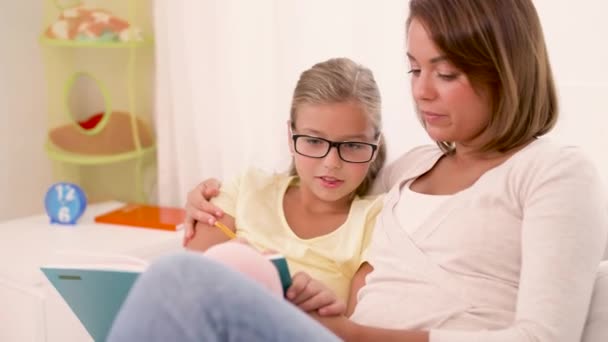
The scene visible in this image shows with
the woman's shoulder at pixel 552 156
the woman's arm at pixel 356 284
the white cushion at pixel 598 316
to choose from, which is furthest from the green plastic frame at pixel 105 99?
the white cushion at pixel 598 316

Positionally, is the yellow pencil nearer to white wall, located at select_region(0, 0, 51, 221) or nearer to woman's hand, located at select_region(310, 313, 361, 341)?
woman's hand, located at select_region(310, 313, 361, 341)

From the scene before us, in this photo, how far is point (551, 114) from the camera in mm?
1236

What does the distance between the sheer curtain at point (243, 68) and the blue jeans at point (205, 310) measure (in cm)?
106

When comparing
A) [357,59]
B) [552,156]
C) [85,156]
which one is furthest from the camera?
[85,156]

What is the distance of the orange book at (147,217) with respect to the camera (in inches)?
84.0

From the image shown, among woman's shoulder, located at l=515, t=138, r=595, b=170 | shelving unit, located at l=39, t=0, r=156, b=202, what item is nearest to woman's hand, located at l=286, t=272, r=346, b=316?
woman's shoulder, located at l=515, t=138, r=595, b=170

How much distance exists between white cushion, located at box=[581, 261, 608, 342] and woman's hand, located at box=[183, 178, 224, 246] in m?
0.75

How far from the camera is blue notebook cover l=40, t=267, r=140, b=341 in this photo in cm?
113

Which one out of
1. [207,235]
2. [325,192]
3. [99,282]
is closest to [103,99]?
[207,235]

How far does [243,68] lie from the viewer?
213 cm

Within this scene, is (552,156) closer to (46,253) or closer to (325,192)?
(325,192)

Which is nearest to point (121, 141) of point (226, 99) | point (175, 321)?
point (226, 99)

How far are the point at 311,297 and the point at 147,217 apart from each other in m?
1.16

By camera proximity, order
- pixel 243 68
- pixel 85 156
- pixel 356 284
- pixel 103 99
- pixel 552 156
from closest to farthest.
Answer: pixel 552 156
pixel 356 284
pixel 243 68
pixel 85 156
pixel 103 99
